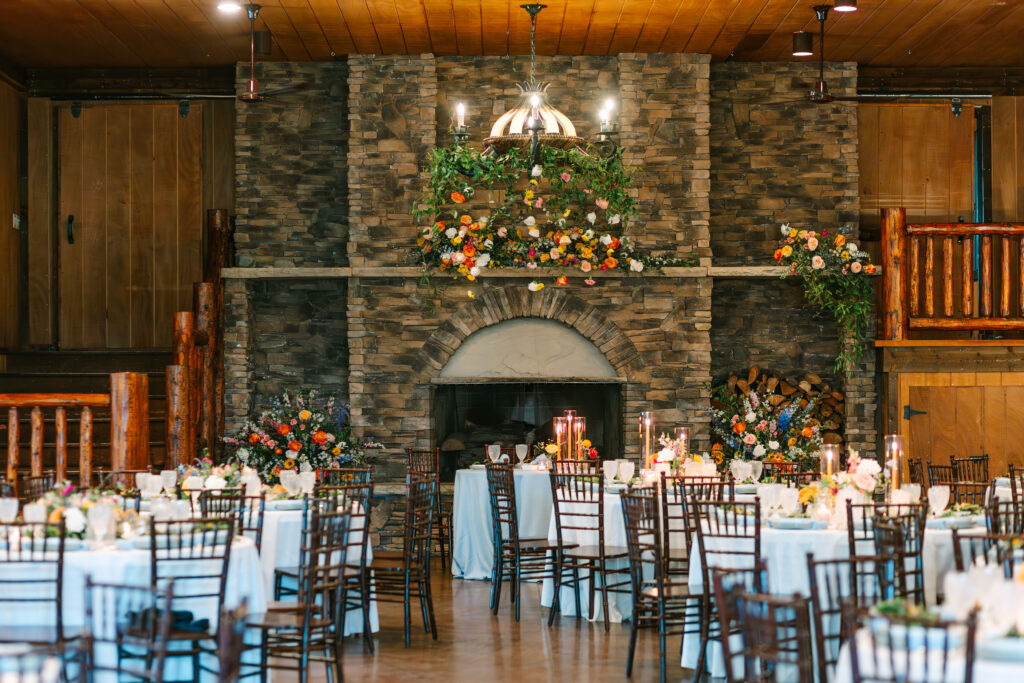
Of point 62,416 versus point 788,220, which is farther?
point 788,220

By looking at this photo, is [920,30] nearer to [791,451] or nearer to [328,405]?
[791,451]

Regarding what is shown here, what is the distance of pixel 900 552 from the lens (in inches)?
190

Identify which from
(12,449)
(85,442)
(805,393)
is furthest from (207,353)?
(805,393)

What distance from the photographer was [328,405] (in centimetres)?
1091

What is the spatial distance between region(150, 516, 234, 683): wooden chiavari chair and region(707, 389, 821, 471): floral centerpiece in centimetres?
612

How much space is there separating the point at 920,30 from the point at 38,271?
8918mm

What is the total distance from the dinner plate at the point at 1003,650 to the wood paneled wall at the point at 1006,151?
9399 mm

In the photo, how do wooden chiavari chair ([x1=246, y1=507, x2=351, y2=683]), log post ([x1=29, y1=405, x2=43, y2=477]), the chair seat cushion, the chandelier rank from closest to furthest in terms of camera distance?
wooden chiavari chair ([x1=246, y1=507, x2=351, y2=683]), the chair seat cushion, the chandelier, log post ([x1=29, y1=405, x2=43, y2=477])

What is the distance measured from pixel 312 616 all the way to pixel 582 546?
2.50m

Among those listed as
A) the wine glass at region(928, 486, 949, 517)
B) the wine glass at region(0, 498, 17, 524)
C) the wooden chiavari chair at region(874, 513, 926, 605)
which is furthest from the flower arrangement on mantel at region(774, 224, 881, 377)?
the wine glass at region(0, 498, 17, 524)

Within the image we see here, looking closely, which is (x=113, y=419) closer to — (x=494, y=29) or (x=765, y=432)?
(x=494, y=29)

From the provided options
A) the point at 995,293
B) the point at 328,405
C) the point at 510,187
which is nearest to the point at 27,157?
the point at 328,405

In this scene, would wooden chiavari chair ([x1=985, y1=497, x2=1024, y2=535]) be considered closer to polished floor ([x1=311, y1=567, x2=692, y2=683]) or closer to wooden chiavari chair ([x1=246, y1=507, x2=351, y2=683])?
polished floor ([x1=311, y1=567, x2=692, y2=683])

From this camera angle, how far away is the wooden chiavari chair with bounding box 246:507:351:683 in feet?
17.6
